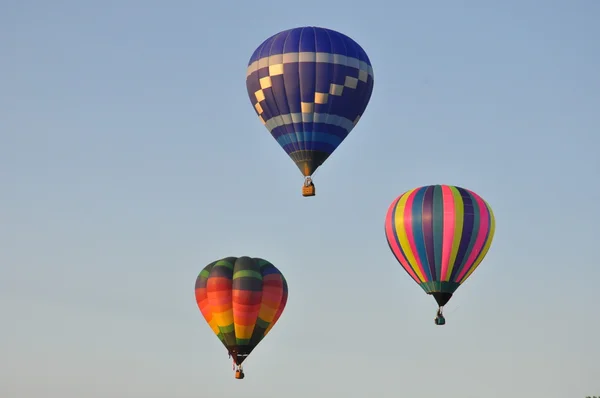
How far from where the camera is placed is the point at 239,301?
212 ft

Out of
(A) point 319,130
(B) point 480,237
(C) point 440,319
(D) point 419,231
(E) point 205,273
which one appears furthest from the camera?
(E) point 205,273

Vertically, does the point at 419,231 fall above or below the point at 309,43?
below

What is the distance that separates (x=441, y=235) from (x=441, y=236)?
1.5 inches

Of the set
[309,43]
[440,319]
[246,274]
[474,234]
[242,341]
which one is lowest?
[440,319]

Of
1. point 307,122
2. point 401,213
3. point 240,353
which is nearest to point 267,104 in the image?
point 307,122

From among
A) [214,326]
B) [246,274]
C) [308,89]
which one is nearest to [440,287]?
[308,89]

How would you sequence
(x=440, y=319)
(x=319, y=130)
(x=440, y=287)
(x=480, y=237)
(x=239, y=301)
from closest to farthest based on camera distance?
(x=440, y=319), (x=440, y=287), (x=480, y=237), (x=319, y=130), (x=239, y=301)

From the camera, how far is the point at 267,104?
197ft

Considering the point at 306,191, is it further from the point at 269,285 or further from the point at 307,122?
the point at 269,285

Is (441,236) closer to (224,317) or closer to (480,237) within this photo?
(480,237)

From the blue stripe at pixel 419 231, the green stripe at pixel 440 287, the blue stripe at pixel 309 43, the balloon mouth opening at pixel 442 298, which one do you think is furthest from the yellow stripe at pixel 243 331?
the blue stripe at pixel 309 43

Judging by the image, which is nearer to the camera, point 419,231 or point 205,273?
point 419,231

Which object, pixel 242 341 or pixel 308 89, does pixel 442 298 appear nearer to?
pixel 308 89

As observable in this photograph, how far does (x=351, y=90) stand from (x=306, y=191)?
4.33 meters
